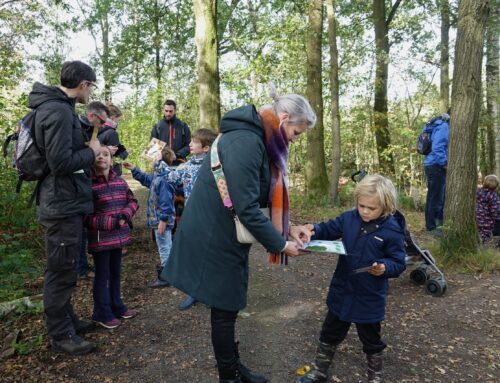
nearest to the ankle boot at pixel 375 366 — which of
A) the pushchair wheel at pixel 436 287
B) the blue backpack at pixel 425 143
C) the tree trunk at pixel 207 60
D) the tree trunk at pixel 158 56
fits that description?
the pushchair wheel at pixel 436 287

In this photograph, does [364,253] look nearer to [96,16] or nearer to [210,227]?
[210,227]

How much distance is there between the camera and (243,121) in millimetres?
2453

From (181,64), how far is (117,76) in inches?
156

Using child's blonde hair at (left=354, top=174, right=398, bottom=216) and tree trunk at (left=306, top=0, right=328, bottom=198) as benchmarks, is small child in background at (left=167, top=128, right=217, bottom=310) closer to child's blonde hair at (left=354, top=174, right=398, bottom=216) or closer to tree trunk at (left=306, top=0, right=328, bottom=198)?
child's blonde hair at (left=354, top=174, right=398, bottom=216)

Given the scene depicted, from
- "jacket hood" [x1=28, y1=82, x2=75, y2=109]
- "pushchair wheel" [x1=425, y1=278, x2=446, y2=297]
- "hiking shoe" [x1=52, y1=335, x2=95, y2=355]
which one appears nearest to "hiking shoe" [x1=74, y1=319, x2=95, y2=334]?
"hiking shoe" [x1=52, y1=335, x2=95, y2=355]

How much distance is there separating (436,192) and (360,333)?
17.8 ft

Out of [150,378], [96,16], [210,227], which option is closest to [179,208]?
[150,378]

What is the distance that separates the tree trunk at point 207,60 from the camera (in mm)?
8211

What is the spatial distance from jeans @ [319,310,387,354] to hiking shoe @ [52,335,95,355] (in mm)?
1958

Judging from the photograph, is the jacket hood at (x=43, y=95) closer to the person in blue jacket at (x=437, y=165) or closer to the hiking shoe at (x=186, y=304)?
the hiking shoe at (x=186, y=304)

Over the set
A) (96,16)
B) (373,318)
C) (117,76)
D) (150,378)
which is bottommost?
(150,378)

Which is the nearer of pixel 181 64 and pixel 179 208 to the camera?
pixel 179 208

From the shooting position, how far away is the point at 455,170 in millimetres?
5555

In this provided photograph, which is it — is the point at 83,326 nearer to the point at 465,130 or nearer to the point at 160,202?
the point at 160,202
